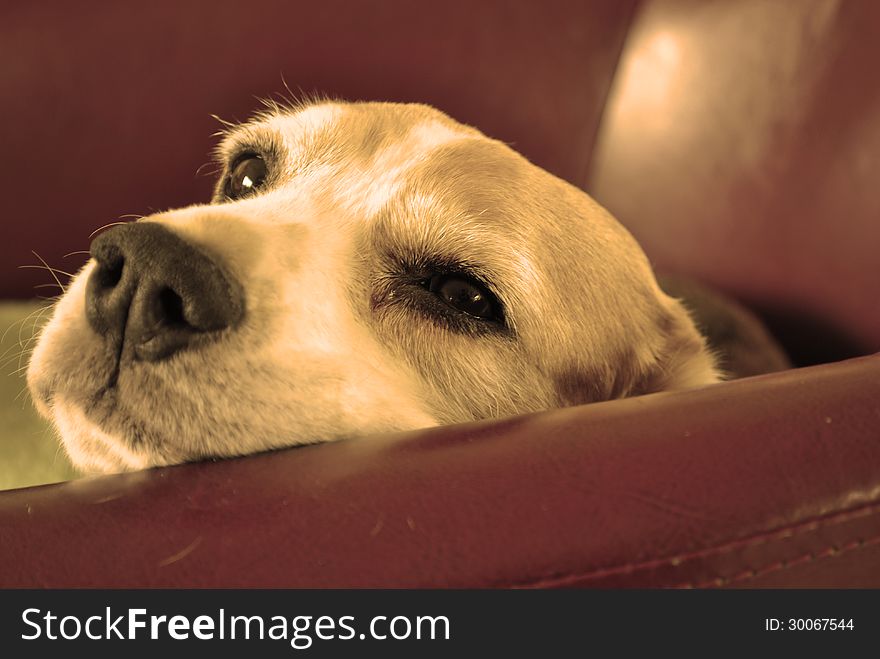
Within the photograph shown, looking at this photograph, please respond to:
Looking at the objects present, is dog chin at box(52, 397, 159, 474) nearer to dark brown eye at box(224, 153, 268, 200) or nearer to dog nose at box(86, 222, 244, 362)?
dog nose at box(86, 222, 244, 362)

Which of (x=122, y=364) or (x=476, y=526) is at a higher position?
(x=122, y=364)

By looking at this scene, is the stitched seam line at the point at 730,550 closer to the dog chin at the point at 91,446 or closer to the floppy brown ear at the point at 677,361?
the dog chin at the point at 91,446

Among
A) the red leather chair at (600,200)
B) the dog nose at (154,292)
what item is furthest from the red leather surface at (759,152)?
the dog nose at (154,292)

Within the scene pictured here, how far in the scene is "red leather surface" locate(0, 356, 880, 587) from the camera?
24.7 inches

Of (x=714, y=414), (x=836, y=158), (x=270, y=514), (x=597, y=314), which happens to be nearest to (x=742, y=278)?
(x=836, y=158)

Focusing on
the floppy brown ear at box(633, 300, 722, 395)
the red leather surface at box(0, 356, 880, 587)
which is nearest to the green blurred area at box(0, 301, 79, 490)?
the red leather surface at box(0, 356, 880, 587)

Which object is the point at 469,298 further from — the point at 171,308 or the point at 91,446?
the point at 91,446

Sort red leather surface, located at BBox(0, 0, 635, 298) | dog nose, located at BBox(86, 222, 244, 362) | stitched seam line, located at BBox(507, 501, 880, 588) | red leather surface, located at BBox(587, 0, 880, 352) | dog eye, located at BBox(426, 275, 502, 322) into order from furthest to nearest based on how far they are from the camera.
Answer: red leather surface, located at BBox(0, 0, 635, 298) → red leather surface, located at BBox(587, 0, 880, 352) → dog eye, located at BBox(426, 275, 502, 322) → dog nose, located at BBox(86, 222, 244, 362) → stitched seam line, located at BBox(507, 501, 880, 588)

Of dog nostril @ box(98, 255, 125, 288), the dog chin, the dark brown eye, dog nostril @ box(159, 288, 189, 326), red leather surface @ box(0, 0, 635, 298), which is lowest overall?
the dog chin

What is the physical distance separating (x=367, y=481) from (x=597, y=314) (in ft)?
2.94

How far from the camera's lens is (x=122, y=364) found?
3.48 feet

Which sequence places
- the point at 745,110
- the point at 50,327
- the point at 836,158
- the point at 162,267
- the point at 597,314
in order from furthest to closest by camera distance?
the point at 745,110 < the point at 836,158 < the point at 597,314 < the point at 50,327 < the point at 162,267

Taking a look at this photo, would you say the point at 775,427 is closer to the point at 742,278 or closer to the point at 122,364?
the point at 122,364

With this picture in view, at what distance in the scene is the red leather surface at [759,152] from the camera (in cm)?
186
